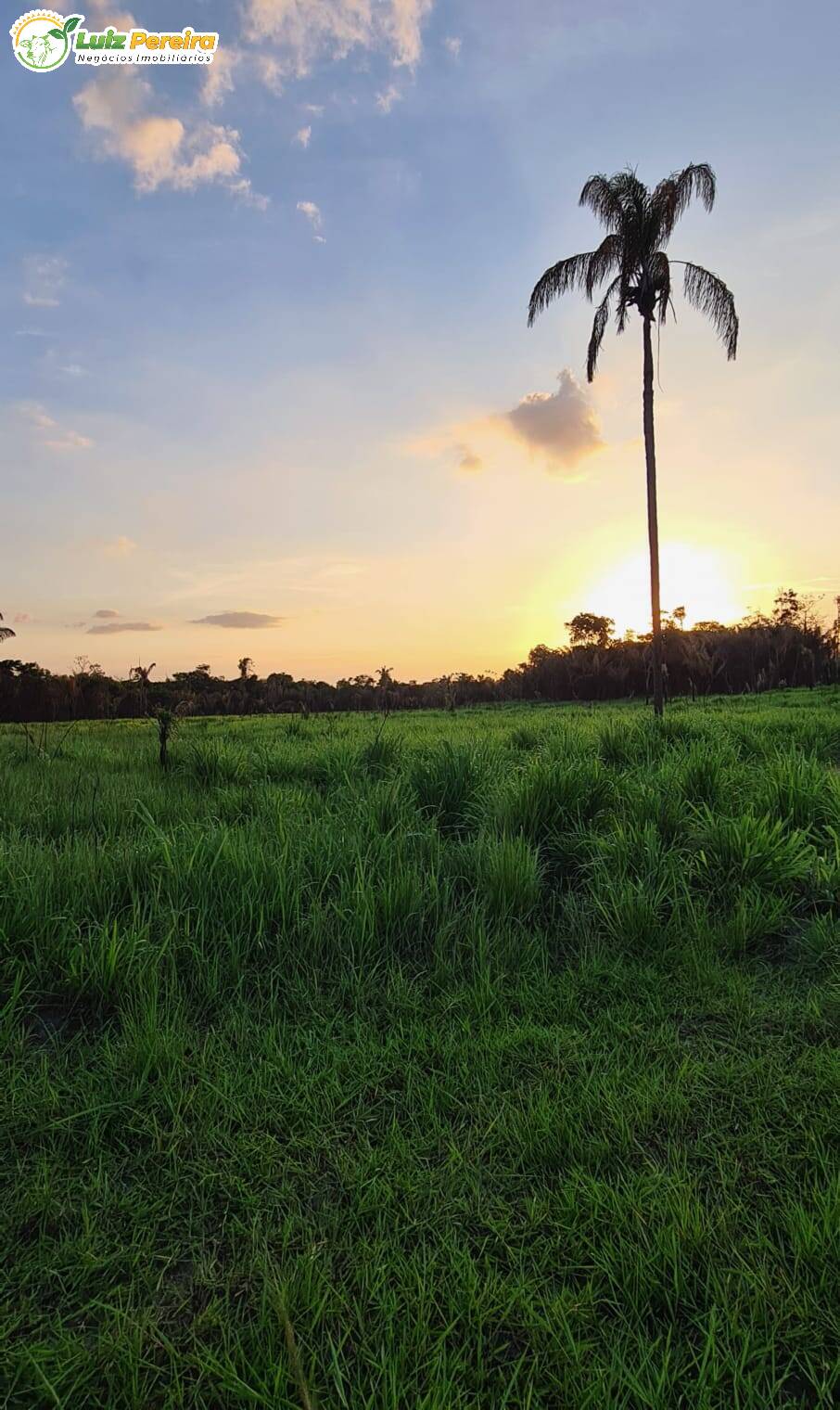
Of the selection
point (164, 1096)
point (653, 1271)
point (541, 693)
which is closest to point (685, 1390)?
point (653, 1271)

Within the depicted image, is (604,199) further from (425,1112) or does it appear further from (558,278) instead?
(425,1112)

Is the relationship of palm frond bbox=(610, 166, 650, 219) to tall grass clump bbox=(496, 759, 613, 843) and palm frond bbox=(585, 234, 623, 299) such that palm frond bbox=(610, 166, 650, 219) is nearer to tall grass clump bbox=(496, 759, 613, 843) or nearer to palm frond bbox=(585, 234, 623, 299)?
palm frond bbox=(585, 234, 623, 299)

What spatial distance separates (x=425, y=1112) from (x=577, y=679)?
2179 inches

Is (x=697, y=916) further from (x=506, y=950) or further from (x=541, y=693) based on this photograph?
(x=541, y=693)

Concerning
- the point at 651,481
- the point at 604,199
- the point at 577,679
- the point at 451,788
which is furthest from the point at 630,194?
the point at 577,679

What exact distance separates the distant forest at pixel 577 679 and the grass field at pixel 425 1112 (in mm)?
32575

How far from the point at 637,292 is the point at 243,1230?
20.3 m

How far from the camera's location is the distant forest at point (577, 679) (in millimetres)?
39750

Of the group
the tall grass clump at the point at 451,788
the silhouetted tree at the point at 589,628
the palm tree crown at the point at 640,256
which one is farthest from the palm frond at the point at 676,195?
the silhouetted tree at the point at 589,628

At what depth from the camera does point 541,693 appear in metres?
59.4

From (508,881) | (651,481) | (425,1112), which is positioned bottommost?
(425,1112)

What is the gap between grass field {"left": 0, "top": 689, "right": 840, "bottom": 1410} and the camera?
1.42 metres

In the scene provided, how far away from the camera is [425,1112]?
2113 mm

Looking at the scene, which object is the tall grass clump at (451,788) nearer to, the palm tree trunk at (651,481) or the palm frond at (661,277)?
the palm tree trunk at (651,481)
